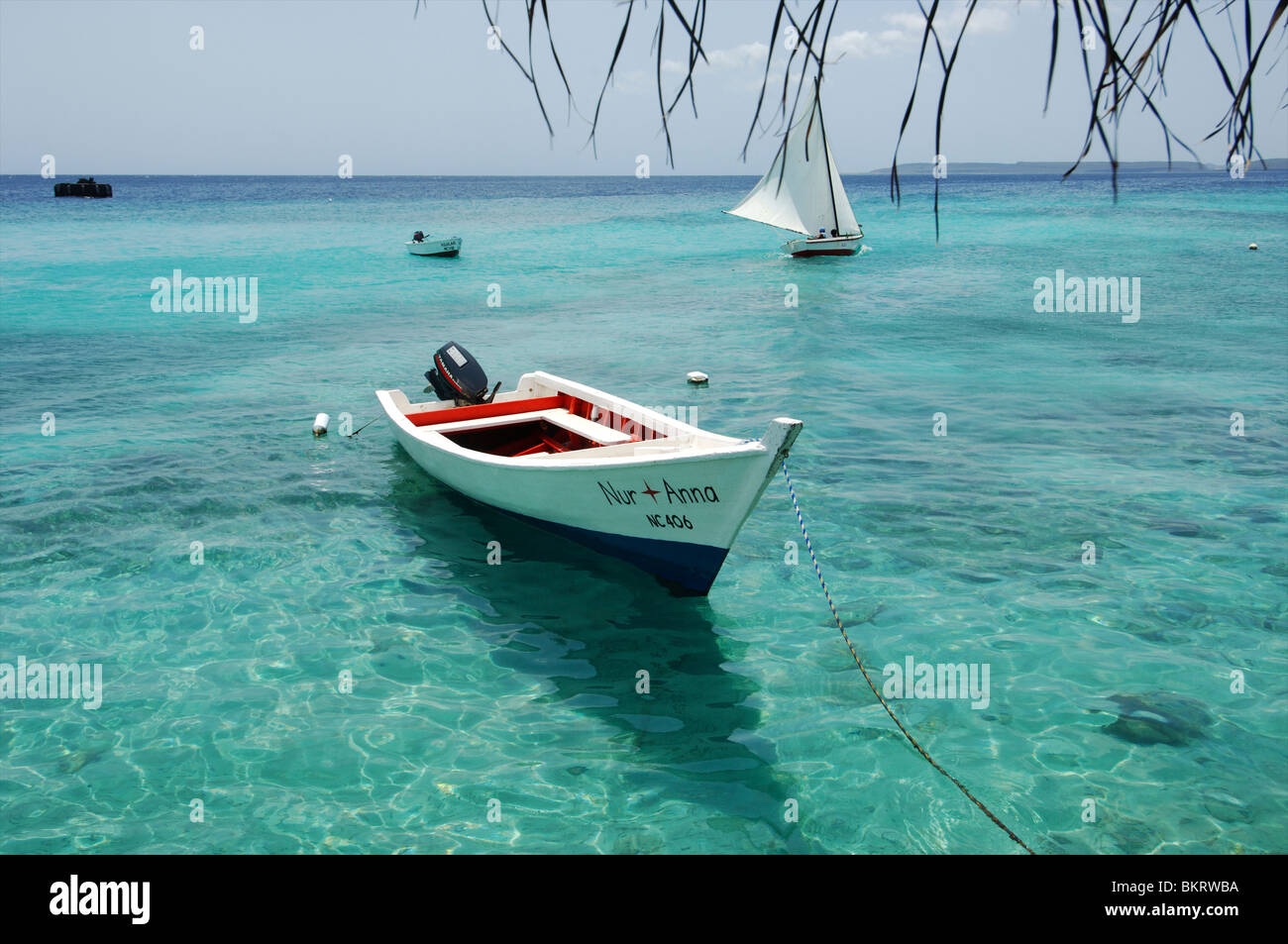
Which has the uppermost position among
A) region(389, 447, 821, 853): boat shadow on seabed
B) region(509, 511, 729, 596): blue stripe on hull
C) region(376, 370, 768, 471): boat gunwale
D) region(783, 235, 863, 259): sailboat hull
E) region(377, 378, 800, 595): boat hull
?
region(783, 235, 863, 259): sailboat hull

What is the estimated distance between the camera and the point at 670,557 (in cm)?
853

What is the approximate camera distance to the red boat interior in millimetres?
11703

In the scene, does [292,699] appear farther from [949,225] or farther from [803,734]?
[949,225]

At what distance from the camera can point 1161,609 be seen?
8602 millimetres

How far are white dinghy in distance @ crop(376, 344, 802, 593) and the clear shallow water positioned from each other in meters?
0.57

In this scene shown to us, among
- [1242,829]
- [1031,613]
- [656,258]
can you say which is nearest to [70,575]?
[1031,613]

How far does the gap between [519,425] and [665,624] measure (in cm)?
478

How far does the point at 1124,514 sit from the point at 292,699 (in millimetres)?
9593

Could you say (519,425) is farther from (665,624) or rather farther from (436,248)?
(436,248)

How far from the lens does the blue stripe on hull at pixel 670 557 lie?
Result: 8281 mm

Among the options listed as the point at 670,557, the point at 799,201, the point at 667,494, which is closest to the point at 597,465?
the point at 667,494

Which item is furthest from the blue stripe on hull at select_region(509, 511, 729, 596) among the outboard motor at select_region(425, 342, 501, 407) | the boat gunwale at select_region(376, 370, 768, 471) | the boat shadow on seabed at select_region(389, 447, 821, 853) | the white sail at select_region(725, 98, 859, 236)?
the white sail at select_region(725, 98, 859, 236)

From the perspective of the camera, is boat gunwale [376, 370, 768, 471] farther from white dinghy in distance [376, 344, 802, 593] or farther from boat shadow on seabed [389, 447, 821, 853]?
boat shadow on seabed [389, 447, 821, 853]

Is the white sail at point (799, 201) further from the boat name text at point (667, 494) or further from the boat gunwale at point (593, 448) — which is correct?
the boat name text at point (667, 494)
